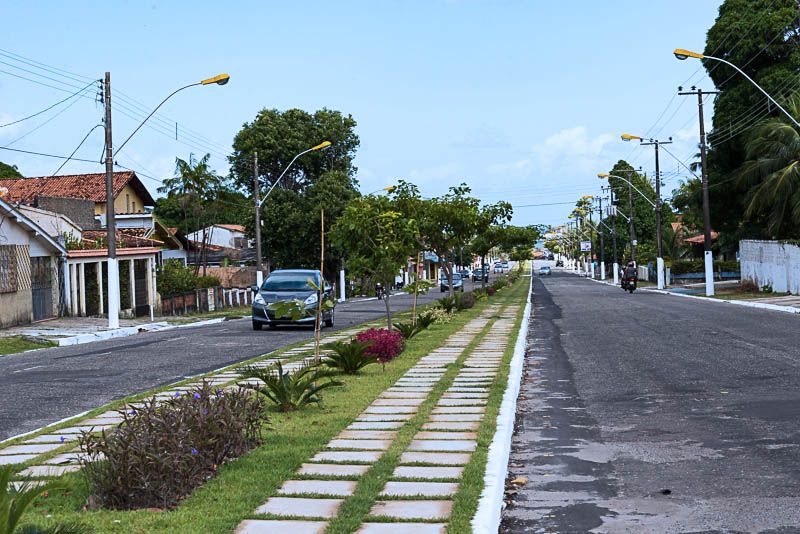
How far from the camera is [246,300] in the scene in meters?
52.5

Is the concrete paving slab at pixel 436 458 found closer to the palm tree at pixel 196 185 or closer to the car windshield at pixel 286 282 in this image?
the car windshield at pixel 286 282

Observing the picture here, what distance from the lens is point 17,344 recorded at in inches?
958

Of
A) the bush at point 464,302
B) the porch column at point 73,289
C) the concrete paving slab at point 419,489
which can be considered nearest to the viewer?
the concrete paving slab at point 419,489

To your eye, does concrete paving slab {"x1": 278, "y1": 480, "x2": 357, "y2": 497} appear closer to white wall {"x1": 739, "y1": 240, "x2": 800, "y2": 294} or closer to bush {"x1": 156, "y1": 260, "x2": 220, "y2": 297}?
white wall {"x1": 739, "y1": 240, "x2": 800, "y2": 294}

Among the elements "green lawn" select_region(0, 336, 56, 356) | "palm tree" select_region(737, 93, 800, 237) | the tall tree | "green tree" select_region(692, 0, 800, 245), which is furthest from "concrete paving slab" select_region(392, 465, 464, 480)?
the tall tree

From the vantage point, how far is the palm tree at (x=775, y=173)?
137ft

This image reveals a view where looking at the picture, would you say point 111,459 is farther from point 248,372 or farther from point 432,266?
point 432,266

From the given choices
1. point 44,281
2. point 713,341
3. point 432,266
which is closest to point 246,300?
point 44,281

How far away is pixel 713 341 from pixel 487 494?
559 inches

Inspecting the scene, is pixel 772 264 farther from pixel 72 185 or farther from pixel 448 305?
pixel 72 185

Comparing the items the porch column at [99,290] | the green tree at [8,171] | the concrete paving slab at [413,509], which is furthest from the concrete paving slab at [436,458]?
the green tree at [8,171]

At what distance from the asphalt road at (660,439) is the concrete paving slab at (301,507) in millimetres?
1134

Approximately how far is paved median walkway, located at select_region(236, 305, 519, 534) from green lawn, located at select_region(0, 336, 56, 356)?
13200 mm

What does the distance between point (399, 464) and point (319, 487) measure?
96 cm
